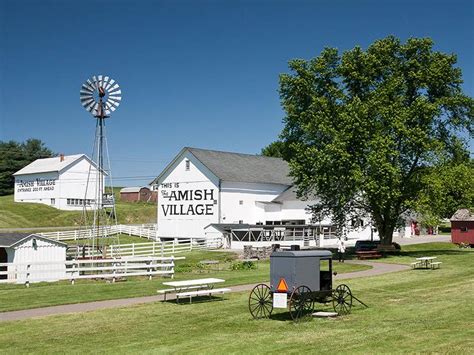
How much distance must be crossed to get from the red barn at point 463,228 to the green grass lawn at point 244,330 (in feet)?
113

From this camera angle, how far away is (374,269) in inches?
1305

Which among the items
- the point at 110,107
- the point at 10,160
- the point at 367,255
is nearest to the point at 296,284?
the point at 110,107

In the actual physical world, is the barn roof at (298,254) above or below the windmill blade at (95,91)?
below

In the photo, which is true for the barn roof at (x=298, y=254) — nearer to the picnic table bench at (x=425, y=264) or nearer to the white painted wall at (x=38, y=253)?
the picnic table bench at (x=425, y=264)

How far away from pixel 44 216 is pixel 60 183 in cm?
867

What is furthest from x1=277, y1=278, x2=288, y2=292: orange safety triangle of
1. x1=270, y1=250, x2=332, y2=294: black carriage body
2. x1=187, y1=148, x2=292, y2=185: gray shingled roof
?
x1=187, y1=148, x2=292, y2=185: gray shingled roof

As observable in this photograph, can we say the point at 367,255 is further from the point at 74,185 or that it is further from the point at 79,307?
the point at 74,185

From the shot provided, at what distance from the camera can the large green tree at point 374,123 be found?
128 ft

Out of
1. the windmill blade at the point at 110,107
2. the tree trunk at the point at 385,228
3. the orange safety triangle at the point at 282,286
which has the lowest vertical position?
the orange safety triangle at the point at 282,286

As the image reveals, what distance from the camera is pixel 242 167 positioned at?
2638 inches

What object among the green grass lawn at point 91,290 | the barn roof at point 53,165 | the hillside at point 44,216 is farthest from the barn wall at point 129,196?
the green grass lawn at point 91,290

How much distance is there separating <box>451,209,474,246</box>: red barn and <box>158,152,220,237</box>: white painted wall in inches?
918

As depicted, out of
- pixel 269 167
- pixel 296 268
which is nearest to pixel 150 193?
pixel 269 167

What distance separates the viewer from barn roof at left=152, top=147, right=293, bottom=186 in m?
62.8
